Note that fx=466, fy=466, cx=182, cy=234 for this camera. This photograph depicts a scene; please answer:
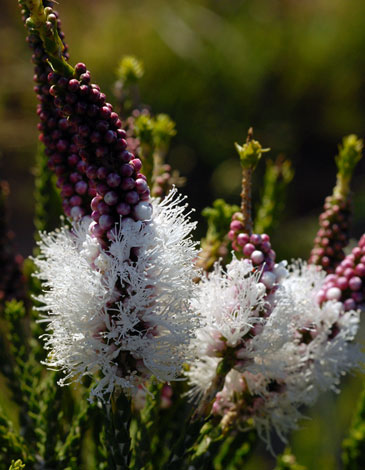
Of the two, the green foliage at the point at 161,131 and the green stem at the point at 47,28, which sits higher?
the green foliage at the point at 161,131

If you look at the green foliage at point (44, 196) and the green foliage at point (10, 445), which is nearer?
the green foliage at point (10, 445)

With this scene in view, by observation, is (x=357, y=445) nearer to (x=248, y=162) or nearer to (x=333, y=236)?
(x=333, y=236)

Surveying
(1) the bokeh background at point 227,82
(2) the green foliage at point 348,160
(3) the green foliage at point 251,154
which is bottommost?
(3) the green foliage at point 251,154

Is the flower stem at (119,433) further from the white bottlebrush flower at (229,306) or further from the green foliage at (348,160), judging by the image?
the green foliage at (348,160)

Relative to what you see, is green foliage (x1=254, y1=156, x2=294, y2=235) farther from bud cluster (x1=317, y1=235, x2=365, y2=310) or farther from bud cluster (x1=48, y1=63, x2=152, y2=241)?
bud cluster (x1=48, y1=63, x2=152, y2=241)

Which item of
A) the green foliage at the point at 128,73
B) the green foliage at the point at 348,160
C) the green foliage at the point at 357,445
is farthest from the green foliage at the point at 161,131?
the green foliage at the point at 357,445

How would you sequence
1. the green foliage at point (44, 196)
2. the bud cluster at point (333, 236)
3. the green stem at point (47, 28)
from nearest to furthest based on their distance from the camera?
the green stem at point (47, 28) → the bud cluster at point (333, 236) → the green foliage at point (44, 196)

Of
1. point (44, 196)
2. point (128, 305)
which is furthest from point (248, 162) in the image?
point (44, 196)

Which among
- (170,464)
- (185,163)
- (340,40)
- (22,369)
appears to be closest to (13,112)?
(185,163)
